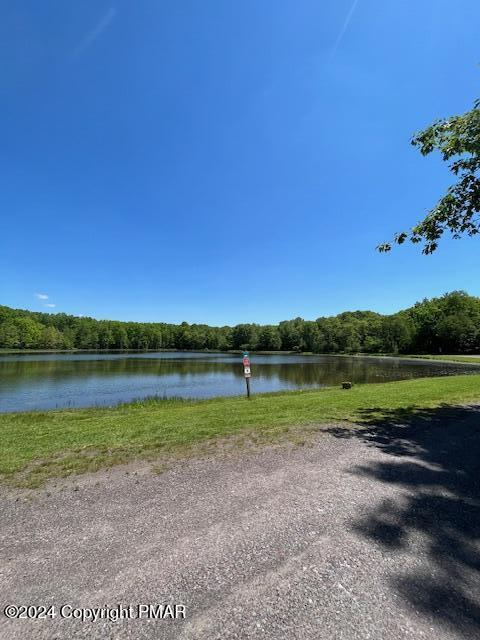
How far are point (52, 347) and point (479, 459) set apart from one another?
13484cm

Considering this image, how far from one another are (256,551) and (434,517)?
2151mm

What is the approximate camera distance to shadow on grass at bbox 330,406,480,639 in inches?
98.3

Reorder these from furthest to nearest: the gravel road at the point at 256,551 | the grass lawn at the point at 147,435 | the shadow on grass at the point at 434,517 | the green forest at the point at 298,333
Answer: the green forest at the point at 298,333 < the grass lawn at the point at 147,435 < the shadow on grass at the point at 434,517 < the gravel road at the point at 256,551

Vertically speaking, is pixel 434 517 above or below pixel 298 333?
below

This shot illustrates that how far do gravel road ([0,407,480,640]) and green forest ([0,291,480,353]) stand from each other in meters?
86.3

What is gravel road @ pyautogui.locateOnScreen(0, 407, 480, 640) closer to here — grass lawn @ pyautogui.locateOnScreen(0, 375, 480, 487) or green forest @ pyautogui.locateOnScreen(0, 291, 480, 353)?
grass lawn @ pyautogui.locateOnScreen(0, 375, 480, 487)

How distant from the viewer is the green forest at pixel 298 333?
3177 inches

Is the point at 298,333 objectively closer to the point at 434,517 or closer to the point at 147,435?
the point at 147,435

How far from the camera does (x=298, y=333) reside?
128 metres

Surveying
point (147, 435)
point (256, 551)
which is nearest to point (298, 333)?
point (147, 435)

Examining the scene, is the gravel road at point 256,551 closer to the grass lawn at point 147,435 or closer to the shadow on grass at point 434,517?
the shadow on grass at point 434,517

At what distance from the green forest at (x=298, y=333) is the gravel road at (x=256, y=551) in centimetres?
8633

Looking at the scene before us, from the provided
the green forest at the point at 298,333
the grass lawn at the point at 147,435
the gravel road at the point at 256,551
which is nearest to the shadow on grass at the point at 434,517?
the gravel road at the point at 256,551

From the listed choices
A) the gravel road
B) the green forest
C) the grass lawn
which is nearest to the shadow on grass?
the gravel road
